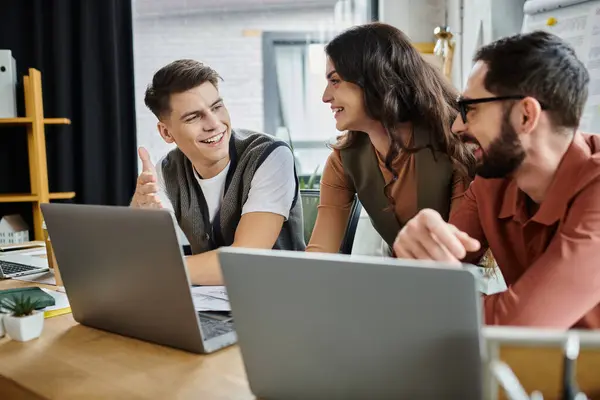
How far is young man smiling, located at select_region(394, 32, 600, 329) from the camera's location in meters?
0.95

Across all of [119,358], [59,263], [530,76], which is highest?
[530,76]

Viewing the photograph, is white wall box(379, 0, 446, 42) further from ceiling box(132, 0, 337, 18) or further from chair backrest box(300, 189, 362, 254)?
chair backrest box(300, 189, 362, 254)

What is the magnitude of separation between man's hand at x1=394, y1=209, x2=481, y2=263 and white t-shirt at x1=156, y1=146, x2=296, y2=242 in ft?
2.51

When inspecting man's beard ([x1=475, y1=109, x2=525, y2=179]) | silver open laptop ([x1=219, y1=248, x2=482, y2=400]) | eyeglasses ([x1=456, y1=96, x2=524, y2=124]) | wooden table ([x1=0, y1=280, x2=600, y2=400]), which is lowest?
wooden table ([x1=0, y1=280, x2=600, y2=400])

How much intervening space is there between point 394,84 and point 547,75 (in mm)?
554

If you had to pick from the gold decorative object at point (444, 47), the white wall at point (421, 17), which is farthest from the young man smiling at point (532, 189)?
the white wall at point (421, 17)

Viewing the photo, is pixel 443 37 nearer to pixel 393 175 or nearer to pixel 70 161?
pixel 393 175

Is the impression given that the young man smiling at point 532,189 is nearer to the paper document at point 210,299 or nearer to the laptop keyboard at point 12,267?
the paper document at point 210,299

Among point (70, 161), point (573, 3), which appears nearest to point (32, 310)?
point (573, 3)

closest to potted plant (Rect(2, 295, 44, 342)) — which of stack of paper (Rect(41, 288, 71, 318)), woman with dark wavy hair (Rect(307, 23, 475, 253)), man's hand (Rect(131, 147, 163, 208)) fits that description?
stack of paper (Rect(41, 288, 71, 318))

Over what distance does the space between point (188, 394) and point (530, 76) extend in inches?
31.3

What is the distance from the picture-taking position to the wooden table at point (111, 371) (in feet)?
2.72

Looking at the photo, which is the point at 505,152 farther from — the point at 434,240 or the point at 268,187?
the point at 268,187

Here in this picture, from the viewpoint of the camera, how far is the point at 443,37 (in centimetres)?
302
